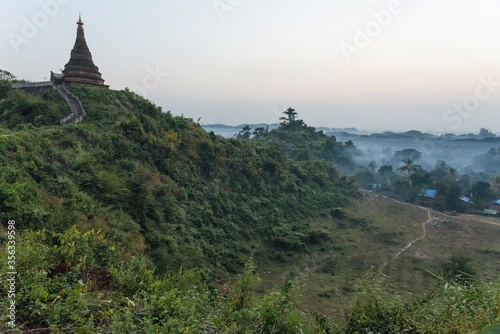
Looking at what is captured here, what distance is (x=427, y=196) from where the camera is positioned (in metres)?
44.7

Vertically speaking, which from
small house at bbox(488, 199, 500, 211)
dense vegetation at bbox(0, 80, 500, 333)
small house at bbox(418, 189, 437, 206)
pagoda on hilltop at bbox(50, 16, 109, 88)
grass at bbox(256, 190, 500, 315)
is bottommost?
grass at bbox(256, 190, 500, 315)

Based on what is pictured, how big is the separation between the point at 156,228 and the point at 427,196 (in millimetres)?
41903

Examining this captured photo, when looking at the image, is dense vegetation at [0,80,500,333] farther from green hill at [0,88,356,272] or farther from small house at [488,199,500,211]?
small house at [488,199,500,211]

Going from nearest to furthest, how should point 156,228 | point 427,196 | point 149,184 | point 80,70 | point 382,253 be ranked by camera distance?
point 156,228 < point 149,184 < point 382,253 < point 80,70 < point 427,196

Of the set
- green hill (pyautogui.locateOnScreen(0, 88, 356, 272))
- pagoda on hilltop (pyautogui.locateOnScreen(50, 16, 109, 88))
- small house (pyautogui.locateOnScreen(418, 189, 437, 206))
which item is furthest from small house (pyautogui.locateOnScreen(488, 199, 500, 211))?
pagoda on hilltop (pyautogui.locateOnScreen(50, 16, 109, 88))

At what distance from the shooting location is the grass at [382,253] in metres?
17.1

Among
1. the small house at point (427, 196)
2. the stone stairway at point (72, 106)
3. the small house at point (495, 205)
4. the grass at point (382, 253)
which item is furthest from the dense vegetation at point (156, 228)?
the small house at point (495, 205)

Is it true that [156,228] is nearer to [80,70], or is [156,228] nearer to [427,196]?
[80,70]

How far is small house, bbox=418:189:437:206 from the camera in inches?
1732

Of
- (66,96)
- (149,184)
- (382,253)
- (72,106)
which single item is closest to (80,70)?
(66,96)

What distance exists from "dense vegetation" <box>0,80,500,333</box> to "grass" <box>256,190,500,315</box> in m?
1.52

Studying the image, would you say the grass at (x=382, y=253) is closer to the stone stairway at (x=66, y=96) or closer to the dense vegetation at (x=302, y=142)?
the stone stairway at (x=66, y=96)

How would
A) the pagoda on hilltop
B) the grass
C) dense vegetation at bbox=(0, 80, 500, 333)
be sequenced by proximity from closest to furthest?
1. dense vegetation at bbox=(0, 80, 500, 333)
2. the grass
3. the pagoda on hilltop

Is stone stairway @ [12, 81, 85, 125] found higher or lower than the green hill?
higher
